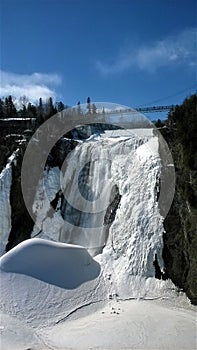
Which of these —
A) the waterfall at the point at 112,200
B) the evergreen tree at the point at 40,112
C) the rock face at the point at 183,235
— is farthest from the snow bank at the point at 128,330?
the evergreen tree at the point at 40,112

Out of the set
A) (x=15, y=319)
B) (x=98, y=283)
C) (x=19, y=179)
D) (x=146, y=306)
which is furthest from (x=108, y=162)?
(x=15, y=319)

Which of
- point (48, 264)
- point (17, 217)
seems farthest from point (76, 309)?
point (17, 217)

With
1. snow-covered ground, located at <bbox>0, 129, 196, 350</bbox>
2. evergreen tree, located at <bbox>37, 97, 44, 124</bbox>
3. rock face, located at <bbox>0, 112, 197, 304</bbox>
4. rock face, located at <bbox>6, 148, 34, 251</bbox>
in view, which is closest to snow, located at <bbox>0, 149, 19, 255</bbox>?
rock face, located at <bbox>6, 148, 34, 251</bbox>

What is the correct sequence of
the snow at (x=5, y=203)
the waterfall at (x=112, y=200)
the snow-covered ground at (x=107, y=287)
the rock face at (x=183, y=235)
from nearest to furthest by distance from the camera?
the snow-covered ground at (x=107, y=287)
the rock face at (x=183, y=235)
the waterfall at (x=112, y=200)
the snow at (x=5, y=203)

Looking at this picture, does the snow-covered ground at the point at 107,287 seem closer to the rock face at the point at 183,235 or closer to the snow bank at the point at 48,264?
the snow bank at the point at 48,264

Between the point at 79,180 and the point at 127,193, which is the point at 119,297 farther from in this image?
the point at 79,180
